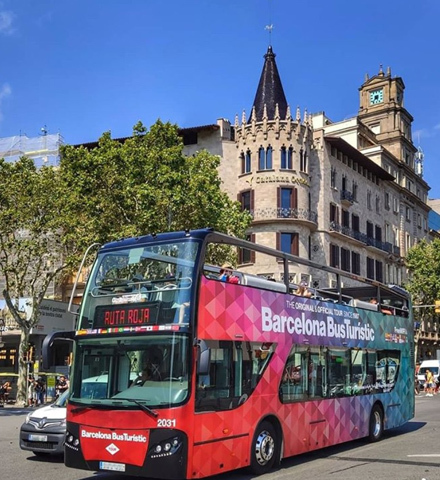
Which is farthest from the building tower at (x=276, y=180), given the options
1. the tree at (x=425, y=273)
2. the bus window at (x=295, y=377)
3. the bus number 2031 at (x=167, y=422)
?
the bus number 2031 at (x=167, y=422)

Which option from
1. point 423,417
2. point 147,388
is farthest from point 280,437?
point 423,417

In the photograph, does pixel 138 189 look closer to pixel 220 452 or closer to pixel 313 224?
pixel 313 224

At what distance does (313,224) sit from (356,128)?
16.1m

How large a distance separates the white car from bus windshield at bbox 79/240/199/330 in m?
3.67

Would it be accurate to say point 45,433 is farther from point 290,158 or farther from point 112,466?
point 290,158

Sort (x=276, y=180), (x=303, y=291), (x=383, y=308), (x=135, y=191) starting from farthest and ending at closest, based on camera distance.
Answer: (x=276, y=180) → (x=135, y=191) → (x=383, y=308) → (x=303, y=291)

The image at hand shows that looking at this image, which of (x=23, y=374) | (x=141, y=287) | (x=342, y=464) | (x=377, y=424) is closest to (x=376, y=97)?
(x=23, y=374)

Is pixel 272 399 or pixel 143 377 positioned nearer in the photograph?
pixel 143 377

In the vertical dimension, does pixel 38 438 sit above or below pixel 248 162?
below

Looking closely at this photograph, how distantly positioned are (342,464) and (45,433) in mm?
5792

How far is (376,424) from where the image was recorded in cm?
1507

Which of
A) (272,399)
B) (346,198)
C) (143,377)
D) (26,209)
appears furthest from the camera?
(346,198)

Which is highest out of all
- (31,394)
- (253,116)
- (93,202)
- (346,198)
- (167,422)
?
(253,116)

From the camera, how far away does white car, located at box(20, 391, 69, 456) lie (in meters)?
12.5
